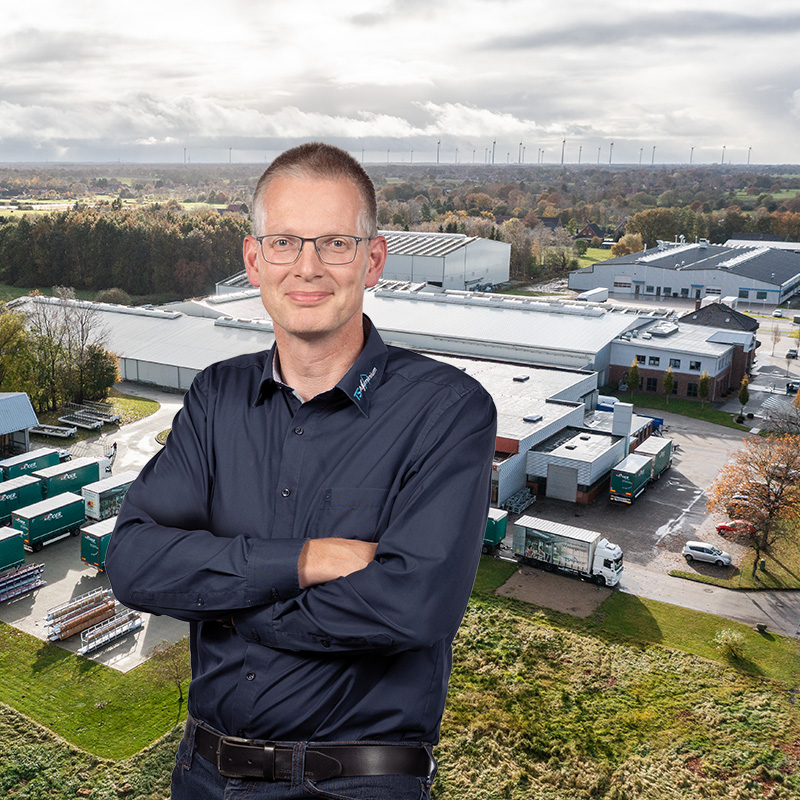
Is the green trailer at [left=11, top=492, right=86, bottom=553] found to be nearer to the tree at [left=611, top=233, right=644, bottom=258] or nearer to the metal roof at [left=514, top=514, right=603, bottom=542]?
the metal roof at [left=514, top=514, right=603, bottom=542]

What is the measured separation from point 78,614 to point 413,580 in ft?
52.2

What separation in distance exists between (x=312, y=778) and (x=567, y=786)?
11.6 meters

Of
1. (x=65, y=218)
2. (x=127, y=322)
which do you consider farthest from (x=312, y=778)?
(x=65, y=218)

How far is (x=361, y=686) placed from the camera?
268 centimetres

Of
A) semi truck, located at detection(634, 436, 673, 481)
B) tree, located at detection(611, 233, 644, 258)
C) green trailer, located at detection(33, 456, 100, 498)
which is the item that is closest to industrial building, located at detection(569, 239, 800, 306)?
tree, located at detection(611, 233, 644, 258)

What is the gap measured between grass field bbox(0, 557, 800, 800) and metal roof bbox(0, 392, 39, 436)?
1144cm

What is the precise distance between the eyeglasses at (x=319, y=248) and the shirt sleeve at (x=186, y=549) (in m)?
0.66

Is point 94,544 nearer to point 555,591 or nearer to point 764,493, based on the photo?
point 555,591

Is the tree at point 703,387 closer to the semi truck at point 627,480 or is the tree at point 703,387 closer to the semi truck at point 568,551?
the semi truck at point 627,480

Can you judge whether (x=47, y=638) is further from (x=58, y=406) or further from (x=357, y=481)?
(x=58, y=406)

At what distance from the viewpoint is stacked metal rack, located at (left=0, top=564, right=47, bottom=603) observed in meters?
17.8

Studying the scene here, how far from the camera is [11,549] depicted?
1869 cm

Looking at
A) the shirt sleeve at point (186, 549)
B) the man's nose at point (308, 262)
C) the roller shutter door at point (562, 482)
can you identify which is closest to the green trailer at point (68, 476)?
the roller shutter door at point (562, 482)

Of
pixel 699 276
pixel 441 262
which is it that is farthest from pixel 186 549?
pixel 699 276
